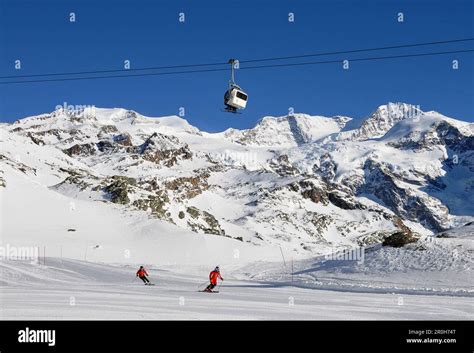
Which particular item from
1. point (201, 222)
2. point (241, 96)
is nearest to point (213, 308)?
point (241, 96)

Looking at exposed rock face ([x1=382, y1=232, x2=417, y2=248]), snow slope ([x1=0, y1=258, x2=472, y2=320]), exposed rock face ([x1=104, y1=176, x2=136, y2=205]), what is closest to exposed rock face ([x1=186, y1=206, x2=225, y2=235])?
exposed rock face ([x1=104, y1=176, x2=136, y2=205])

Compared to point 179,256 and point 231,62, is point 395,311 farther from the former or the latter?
point 179,256

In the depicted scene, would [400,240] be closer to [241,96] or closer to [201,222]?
[241,96]

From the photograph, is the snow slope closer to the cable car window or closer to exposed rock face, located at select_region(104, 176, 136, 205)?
the cable car window

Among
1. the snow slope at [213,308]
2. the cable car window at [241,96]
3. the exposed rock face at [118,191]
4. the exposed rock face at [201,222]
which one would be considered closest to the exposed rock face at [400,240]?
the snow slope at [213,308]

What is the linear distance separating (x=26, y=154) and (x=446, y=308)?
191830 millimetres

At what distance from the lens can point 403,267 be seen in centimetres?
4600

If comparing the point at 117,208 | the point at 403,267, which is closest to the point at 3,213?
the point at 117,208
